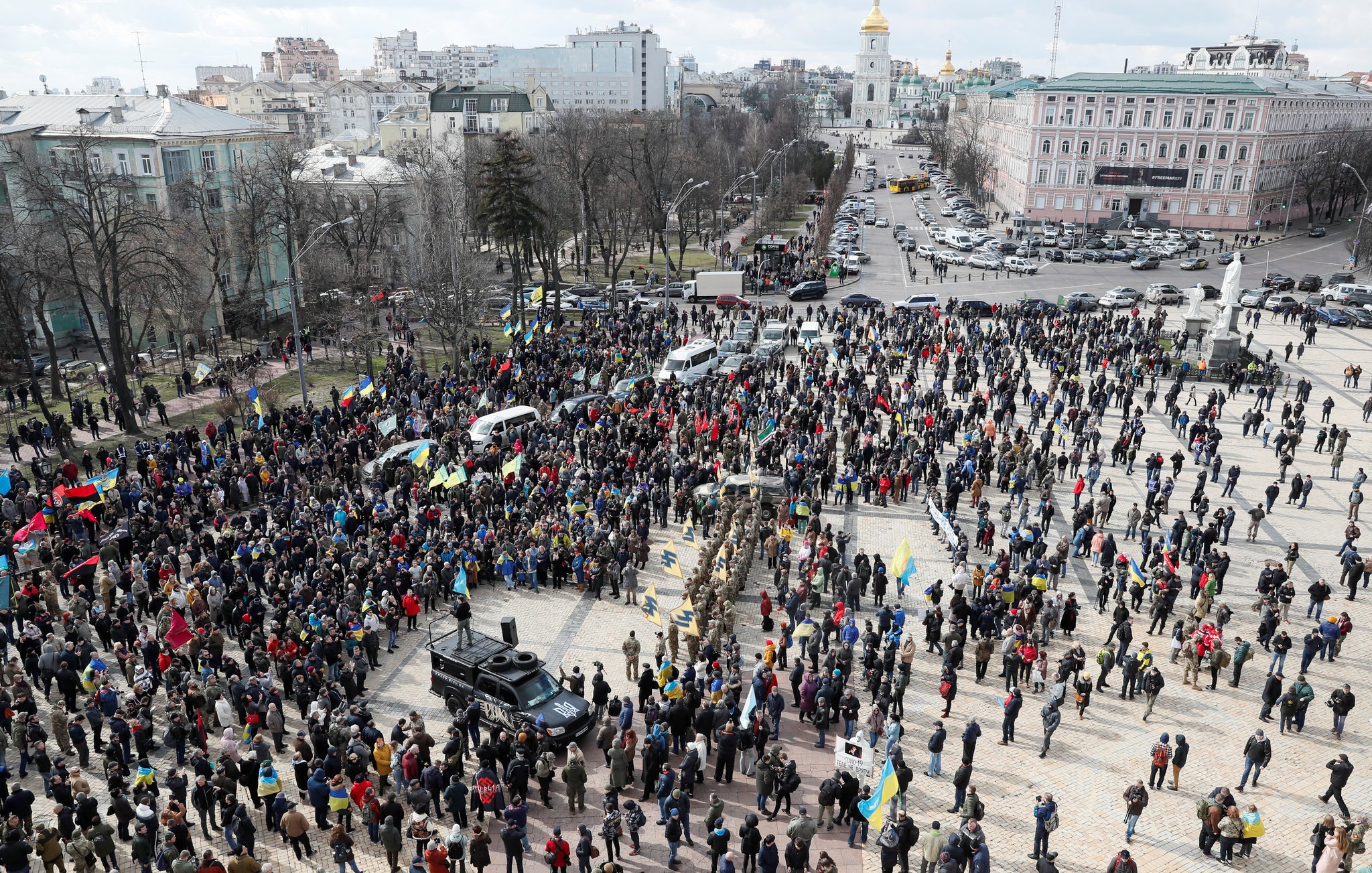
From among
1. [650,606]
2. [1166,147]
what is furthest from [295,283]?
[1166,147]

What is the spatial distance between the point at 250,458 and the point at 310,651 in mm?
11111

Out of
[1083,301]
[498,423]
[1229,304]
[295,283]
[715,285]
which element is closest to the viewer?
[498,423]

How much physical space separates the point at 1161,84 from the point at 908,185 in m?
38.8

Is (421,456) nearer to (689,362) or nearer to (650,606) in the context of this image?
(650,606)

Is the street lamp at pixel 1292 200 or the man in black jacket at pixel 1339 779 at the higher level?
the street lamp at pixel 1292 200

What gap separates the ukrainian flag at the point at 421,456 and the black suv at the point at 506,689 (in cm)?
1022

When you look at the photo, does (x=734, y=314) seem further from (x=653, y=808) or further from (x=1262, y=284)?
(x=653, y=808)

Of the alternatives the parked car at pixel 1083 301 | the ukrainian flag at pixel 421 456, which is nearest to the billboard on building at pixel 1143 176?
the parked car at pixel 1083 301

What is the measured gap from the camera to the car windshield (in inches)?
633

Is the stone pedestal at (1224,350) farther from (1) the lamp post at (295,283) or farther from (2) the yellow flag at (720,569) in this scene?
(1) the lamp post at (295,283)

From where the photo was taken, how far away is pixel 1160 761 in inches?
587

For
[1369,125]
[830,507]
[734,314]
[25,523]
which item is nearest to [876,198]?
[1369,125]

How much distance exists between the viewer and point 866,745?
1477 centimetres

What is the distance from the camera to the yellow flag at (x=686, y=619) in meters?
18.1
